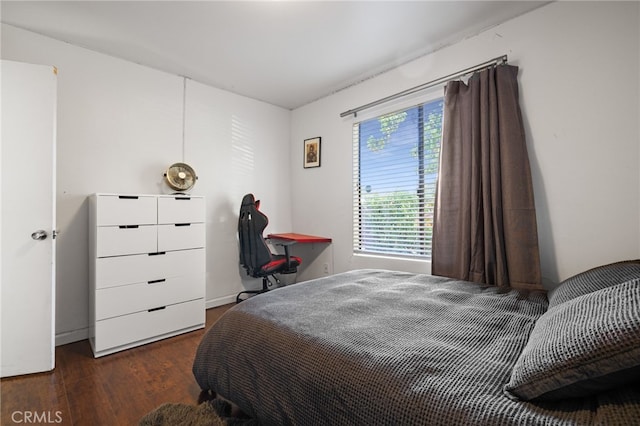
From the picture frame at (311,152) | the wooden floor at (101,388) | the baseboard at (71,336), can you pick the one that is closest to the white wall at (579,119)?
the picture frame at (311,152)

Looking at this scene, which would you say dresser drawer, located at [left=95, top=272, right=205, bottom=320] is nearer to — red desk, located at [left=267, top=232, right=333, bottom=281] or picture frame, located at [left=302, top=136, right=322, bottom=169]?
red desk, located at [left=267, top=232, right=333, bottom=281]

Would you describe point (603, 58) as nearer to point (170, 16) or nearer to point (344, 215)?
point (344, 215)

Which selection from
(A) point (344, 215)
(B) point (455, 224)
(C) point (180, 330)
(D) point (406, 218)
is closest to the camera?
(B) point (455, 224)

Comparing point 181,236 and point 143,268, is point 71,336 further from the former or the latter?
point 181,236

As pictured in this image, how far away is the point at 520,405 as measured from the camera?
0.71 m

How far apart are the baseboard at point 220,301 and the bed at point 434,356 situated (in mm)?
1836

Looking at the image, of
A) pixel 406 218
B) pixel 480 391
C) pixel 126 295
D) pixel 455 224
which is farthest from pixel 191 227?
pixel 480 391

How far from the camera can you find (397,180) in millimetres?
2961

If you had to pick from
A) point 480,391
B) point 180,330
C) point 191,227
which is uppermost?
point 191,227

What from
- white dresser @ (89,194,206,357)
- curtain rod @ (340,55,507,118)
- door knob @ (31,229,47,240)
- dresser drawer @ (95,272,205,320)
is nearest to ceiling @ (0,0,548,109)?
curtain rod @ (340,55,507,118)

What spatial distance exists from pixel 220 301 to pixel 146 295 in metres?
1.04

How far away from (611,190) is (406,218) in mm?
1443

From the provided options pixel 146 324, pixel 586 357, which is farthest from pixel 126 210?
pixel 586 357

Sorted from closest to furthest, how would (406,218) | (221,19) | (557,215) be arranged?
(557,215), (221,19), (406,218)
